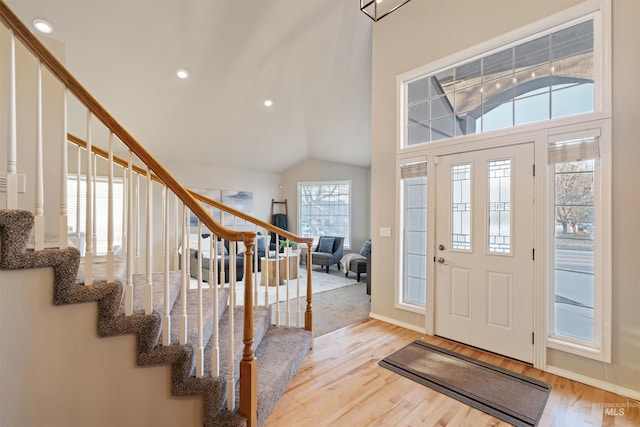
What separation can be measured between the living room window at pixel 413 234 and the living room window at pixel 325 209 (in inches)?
159

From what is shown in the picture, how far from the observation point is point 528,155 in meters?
2.63

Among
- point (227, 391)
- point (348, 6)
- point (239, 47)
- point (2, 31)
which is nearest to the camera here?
point (227, 391)

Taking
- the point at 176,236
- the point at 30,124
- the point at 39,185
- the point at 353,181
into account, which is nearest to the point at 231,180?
the point at 353,181

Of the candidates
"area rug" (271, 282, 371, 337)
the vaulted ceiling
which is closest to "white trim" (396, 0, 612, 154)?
the vaulted ceiling

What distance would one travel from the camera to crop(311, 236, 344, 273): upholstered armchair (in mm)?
6641

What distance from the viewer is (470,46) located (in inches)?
117

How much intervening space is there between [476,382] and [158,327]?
7.84 ft

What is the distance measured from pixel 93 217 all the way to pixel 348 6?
3.99 metres

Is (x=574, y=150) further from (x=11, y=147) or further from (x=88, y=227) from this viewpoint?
(x=11, y=147)

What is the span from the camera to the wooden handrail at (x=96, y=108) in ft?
3.97

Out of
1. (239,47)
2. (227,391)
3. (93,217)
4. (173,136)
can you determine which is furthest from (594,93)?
(173,136)

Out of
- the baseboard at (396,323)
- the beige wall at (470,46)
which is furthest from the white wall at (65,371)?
the beige wall at (470,46)

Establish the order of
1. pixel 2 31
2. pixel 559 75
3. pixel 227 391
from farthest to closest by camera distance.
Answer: pixel 559 75, pixel 2 31, pixel 227 391

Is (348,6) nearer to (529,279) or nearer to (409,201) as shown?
(409,201)
